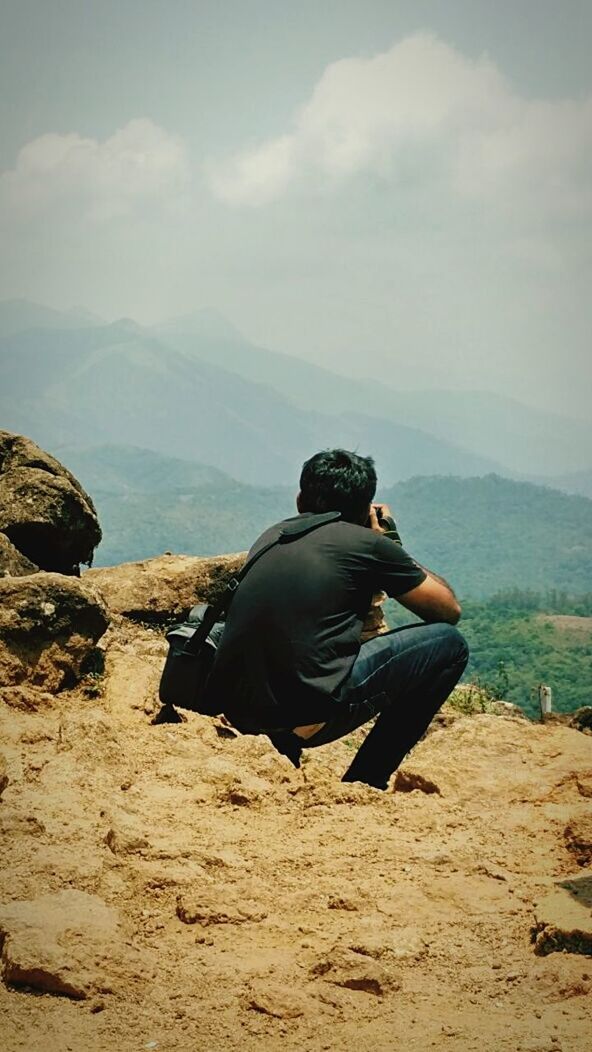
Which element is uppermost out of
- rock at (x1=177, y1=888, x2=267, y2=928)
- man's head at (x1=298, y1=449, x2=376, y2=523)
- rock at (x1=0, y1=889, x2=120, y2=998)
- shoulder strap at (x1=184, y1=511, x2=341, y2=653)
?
man's head at (x1=298, y1=449, x2=376, y2=523)

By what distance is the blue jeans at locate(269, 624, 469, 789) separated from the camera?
178 inches

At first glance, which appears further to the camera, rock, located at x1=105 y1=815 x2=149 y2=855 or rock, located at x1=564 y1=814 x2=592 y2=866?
rock, located at x1=564 y1=814 x2=592 y2=866

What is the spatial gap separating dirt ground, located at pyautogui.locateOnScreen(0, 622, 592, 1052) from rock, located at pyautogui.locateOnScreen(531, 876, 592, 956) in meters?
0.10

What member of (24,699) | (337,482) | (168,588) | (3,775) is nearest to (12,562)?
(168,588)

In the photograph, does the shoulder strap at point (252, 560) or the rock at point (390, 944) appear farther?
the shoulder strap at point (252, 560)

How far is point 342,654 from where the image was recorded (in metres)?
4.37

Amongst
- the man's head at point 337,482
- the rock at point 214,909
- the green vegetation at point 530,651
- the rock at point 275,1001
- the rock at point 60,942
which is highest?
the man's head at point 337,482

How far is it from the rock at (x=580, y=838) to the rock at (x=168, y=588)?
426 cm

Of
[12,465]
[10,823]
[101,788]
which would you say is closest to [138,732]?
[101,788]

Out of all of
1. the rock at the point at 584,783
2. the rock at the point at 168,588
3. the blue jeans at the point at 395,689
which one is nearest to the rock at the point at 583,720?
the rock at the point at 584,783

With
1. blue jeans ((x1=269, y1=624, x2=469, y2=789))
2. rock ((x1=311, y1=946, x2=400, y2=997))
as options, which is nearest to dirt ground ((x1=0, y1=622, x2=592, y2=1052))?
rock ((x1=311, y1=946, x2=400, y2=997))

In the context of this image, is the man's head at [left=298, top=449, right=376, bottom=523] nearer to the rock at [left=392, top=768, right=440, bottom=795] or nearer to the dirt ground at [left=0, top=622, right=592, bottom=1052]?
the dirt ground at [left=0, top=622, right=592, bottom=1052]

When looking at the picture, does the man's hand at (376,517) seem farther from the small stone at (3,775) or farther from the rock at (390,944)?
the small stone at (3,775)

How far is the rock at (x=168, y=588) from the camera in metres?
8.36
